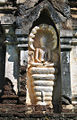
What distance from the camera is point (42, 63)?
7.54m

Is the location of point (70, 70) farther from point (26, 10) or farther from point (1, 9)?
point (1, 9)

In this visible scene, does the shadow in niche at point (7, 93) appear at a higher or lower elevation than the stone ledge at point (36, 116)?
higher

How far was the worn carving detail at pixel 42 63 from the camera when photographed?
24.0 feet

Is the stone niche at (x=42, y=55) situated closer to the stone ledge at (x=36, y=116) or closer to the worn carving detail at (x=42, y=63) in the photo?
the worn carving detail at (x=42, y=63)

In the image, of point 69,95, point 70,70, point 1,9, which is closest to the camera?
point 69,95

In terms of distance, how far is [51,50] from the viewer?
7777 millimetres

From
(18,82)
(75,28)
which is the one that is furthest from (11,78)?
(75,28)

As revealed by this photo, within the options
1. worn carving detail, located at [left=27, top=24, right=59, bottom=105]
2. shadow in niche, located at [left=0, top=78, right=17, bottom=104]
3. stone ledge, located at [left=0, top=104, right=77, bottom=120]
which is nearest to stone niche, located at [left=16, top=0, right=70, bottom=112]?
worn carving detail, located at [left=27, top=24, right=59, bottom=105]

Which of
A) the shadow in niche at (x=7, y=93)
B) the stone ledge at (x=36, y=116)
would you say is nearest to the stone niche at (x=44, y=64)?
the shadow in niche at (x=7, y=93)

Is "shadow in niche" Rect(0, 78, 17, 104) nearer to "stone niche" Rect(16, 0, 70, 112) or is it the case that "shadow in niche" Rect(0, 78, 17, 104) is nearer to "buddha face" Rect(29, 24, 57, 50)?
"stone niche" Rect(16, 0, 70, 112)

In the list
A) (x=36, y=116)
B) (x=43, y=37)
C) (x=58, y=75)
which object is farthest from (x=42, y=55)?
(x=36, y=116)

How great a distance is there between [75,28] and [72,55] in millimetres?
817

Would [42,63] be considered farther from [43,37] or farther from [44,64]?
[43,37]

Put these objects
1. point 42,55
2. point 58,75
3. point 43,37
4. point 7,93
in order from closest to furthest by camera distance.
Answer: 1. point 7,93
2. point 58,75
3. point 42,55
4. point 43,37
